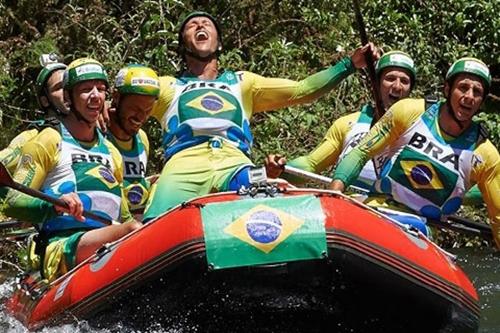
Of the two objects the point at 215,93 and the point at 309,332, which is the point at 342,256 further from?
the point at 215,93

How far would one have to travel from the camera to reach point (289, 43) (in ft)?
31.8

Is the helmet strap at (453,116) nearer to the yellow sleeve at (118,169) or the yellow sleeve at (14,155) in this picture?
the yellow sleeve at (118,169)

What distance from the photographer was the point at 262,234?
430 centimetres

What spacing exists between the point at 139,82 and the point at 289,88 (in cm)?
88

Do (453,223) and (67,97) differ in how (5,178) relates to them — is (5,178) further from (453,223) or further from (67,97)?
(453,223)

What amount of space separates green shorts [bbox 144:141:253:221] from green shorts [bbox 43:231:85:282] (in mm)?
378

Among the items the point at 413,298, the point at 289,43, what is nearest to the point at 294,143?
the point at 289,43

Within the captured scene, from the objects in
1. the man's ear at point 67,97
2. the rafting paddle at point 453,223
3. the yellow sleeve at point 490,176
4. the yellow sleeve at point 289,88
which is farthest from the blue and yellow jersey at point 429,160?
the man's ear at point 67,97

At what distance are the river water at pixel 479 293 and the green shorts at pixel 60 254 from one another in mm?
302

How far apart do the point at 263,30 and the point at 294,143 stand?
1619mm

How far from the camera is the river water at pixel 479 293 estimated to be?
189 inches

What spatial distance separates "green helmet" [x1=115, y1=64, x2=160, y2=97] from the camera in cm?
568

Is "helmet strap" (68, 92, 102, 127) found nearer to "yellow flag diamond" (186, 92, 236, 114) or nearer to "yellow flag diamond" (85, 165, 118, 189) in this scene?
"yellow flag diamond" (85, 165, 118, 189)

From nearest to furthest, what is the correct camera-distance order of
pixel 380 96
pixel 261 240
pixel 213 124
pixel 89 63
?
1. pixel 261 240
2. pixel 89 63
3. pixel 213 124
4. pixel 380 96
